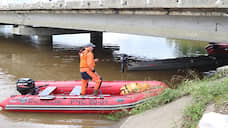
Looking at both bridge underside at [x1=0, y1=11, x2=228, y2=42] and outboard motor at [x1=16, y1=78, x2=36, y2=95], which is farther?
bridge underside at [x1=0, y1=11, x2=228, y2=42]

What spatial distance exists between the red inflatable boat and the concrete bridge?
98.2 inches

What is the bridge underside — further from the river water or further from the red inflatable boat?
the red inflatable boat

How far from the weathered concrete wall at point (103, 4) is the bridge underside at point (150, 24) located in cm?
55

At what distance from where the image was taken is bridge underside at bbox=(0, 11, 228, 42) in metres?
7.73

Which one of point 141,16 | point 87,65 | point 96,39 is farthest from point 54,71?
point 96,39

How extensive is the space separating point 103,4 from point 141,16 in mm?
1869

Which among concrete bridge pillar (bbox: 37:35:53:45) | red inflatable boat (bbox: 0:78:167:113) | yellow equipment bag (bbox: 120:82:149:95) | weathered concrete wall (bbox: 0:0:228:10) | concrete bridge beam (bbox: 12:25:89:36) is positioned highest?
weathered concrete wall (bbox: 0:0:228:10)

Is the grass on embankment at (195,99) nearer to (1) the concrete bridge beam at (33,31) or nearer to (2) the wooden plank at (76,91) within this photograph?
(2) the wooden plank at (76,91)

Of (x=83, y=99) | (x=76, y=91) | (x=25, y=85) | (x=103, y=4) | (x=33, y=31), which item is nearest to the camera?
(x=83, y=99)

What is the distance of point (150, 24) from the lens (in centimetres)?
954

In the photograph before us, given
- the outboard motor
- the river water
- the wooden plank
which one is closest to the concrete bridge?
the river water

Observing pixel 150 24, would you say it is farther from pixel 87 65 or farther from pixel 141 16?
pixel 87 65

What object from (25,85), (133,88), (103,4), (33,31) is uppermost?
(103,4)

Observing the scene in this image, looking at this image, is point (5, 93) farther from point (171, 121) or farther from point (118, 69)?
point (171, 121)
